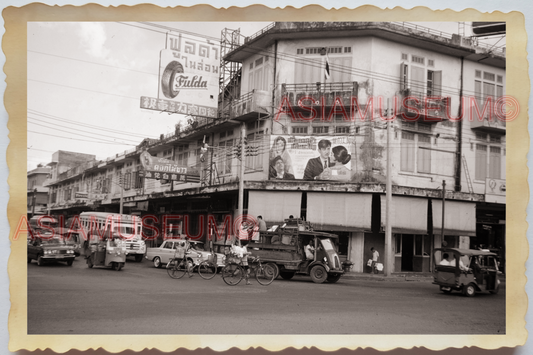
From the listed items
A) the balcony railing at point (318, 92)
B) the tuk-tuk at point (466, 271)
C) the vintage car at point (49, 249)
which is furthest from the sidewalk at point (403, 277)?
the vintage car at point (49, 249)

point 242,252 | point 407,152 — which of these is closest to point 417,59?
point 407,152

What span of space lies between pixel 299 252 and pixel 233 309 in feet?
17.6

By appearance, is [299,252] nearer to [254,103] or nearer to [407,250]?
[407,250]

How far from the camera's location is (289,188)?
413 inches

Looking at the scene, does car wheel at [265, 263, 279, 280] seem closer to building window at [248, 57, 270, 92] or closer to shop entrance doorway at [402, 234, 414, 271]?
shop entrance doorway at [402, 234, 414, 271]

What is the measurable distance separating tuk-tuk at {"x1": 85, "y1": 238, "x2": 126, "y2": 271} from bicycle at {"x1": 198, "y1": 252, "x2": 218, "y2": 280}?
6.16 ft

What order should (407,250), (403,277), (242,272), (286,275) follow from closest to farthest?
(403,277) < (407,250) < (242,272) < (286,275)

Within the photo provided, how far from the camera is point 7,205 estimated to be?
21.2 feet

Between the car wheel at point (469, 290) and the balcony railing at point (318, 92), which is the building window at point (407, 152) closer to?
the balcony railing at point (318, 92)

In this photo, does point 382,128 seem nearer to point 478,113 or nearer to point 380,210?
point 478,113

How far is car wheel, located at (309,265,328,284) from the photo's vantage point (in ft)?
41.7

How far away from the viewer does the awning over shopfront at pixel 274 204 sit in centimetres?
991

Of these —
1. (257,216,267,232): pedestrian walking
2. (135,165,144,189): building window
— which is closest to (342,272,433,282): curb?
(257,216,267,232): pedestrian walking

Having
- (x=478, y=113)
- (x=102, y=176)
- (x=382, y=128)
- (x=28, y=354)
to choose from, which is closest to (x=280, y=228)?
(x=382, y=128)
